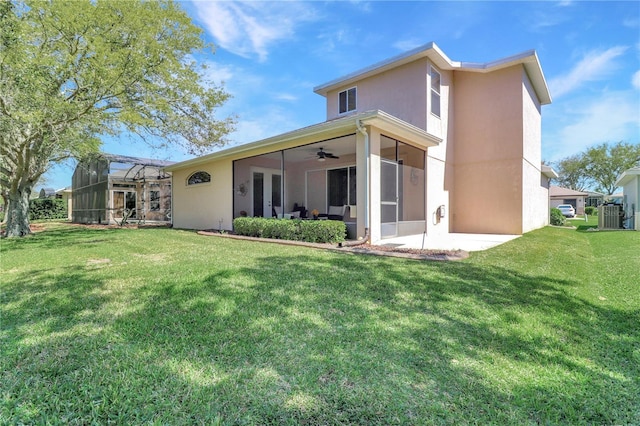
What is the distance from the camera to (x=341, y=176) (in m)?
13.0

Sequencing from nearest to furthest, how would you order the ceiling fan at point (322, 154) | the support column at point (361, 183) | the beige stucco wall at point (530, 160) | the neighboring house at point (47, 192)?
the support column at point (361, 183) → the ceiling fan at point (322, 154) → the beige stucco wall at point (530, 160) → the neighboring house at point (47, 192)

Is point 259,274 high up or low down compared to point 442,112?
down

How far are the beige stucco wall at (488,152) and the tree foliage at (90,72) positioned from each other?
9936mm

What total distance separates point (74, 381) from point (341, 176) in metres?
11.5

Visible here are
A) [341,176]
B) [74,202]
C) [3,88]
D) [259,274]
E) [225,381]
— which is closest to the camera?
[225,381]

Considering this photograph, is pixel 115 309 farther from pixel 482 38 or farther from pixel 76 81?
pixel 482 38

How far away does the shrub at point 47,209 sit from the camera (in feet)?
78.1

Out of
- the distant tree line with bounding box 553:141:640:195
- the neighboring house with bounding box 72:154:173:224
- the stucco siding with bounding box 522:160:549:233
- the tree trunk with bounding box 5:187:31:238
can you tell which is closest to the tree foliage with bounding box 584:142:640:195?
the distant tree line with bounding box 553:141:640:195

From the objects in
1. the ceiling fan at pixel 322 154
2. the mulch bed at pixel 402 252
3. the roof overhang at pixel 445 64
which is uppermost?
the roof overhang at pixel 445 64

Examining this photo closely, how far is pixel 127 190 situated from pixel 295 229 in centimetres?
1432

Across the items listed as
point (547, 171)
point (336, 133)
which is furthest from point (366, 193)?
point (547, 171)

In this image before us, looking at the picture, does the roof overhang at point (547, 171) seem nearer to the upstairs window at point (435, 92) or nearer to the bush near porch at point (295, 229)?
the upstairs window at point (435, 92)

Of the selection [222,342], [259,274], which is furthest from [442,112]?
[222,342]

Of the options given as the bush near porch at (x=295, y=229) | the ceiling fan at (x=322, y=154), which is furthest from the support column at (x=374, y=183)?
the ceiling fan at (x=322, y=154)
